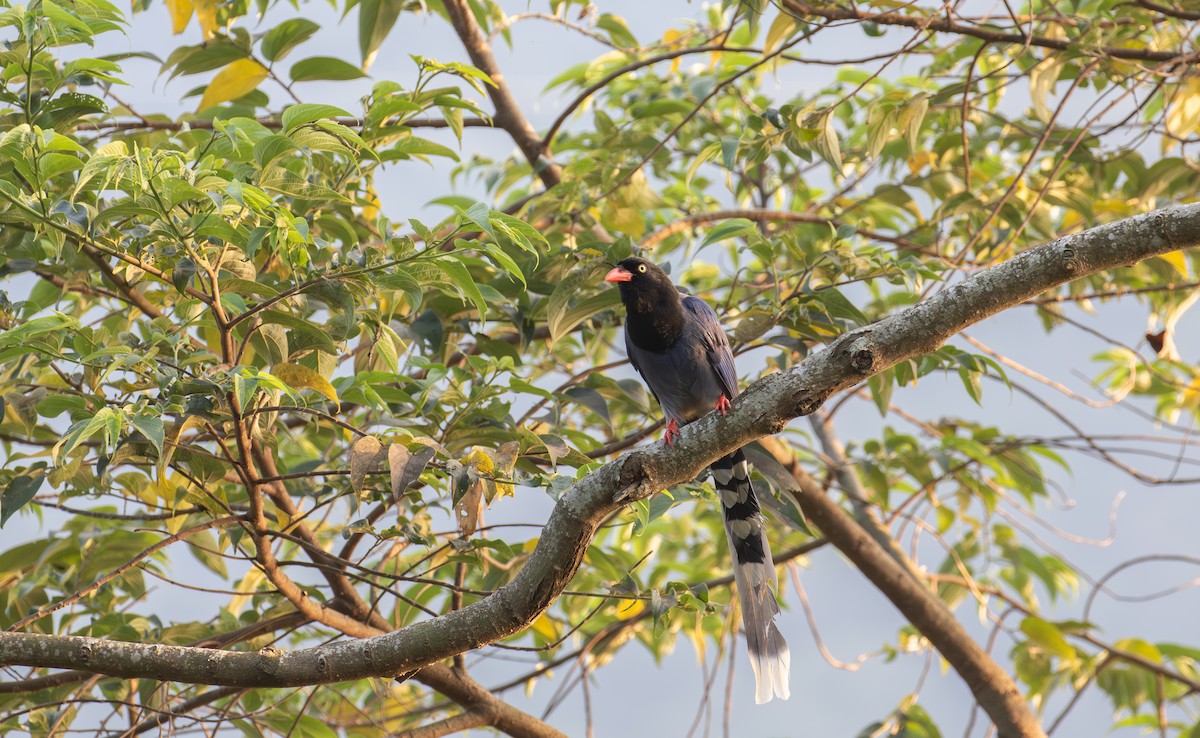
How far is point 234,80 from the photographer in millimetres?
2922

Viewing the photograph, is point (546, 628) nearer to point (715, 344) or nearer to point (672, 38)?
point (715, 344)

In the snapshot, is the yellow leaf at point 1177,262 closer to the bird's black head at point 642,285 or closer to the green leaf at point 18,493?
the bird's black head at point 642,285

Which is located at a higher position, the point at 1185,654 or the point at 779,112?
the point at 779,112

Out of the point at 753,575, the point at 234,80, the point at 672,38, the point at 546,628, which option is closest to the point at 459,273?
Answer: the point at 753,575

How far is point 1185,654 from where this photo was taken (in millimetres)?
3820

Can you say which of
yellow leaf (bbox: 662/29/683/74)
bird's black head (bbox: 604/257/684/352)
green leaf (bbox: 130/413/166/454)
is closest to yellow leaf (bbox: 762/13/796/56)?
bird's black head (bbox: 604/257/684/352)

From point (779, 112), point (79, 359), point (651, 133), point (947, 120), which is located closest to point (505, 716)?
point (79, 359)

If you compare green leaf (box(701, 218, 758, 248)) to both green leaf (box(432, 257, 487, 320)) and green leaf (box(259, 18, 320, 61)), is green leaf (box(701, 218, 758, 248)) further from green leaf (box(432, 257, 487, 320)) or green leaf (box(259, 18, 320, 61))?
green leaf (box(259, 18, 320, 61))

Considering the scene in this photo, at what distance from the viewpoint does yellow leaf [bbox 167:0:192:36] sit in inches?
116

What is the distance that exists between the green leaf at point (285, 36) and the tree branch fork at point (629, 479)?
5.32 feet

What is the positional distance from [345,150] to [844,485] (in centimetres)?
262

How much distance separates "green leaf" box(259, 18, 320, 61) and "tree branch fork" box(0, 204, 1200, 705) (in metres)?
1.62

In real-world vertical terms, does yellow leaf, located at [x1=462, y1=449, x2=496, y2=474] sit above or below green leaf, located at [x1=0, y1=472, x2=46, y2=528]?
below

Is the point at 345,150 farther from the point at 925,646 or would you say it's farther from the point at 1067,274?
the point at 925,646
